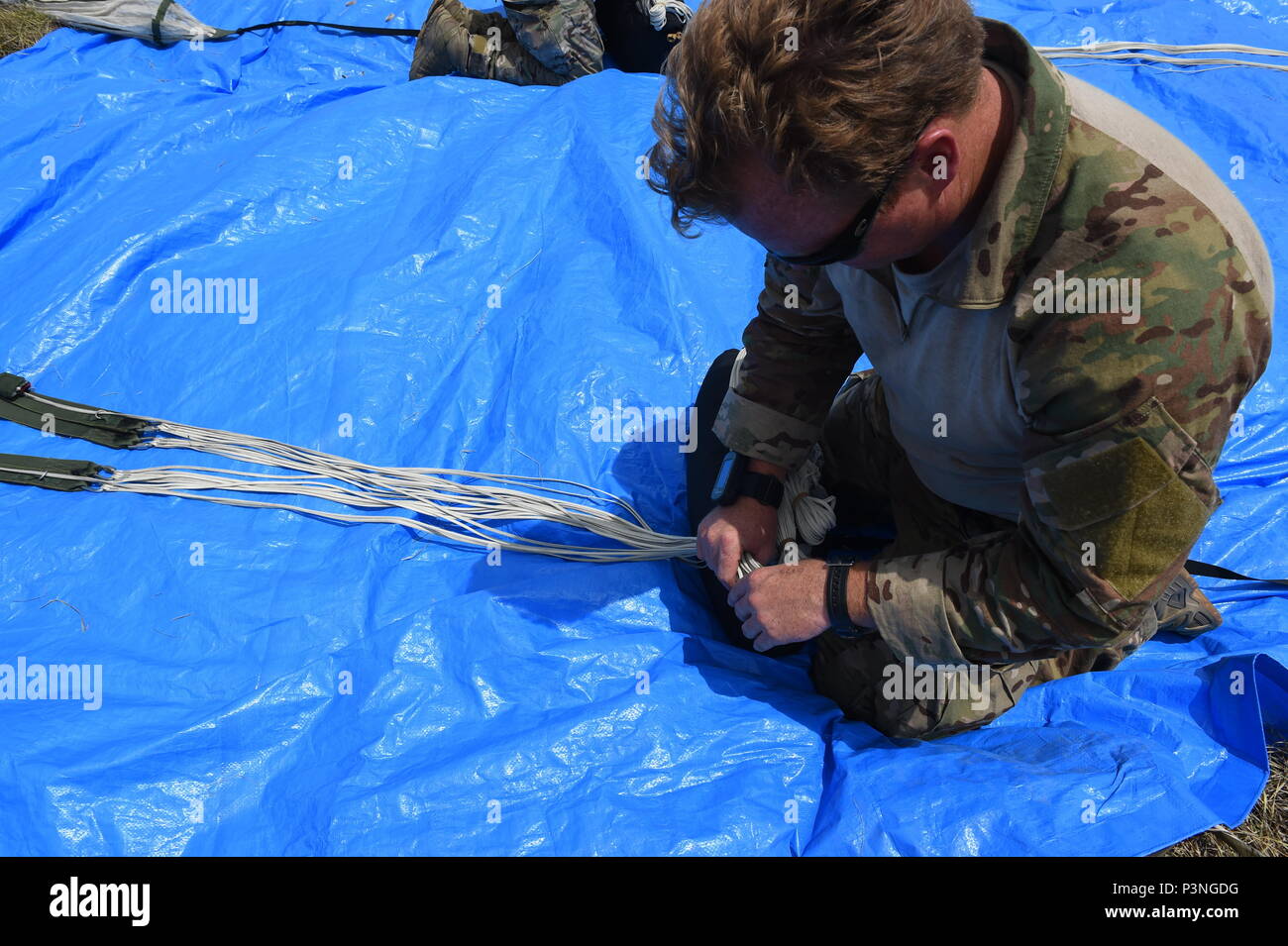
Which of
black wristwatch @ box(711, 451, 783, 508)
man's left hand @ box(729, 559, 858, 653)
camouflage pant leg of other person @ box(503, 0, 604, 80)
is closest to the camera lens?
man's left hand @ box(729, 559, 858, 653)

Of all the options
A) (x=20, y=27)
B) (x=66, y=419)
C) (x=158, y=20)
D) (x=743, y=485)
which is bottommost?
(x=743, y=485)

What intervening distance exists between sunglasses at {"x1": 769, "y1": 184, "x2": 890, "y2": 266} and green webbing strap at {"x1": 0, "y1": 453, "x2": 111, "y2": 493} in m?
1.73

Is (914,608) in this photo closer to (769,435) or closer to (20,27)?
(769,435)

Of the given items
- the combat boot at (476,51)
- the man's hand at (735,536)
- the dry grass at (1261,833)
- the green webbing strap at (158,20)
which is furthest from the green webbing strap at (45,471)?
the dry grass at (1261,833)

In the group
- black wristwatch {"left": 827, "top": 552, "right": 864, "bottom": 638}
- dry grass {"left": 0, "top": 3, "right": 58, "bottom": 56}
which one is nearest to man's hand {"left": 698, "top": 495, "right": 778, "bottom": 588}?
black wristwatch {"left": 827, "top": 552, "right": 864, "bottom": 638}

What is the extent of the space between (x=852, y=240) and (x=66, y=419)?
199 centimetres

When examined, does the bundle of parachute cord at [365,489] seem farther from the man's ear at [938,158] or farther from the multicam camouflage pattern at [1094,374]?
the man's ear at [938,158]

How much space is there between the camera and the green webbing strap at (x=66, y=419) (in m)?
2.11

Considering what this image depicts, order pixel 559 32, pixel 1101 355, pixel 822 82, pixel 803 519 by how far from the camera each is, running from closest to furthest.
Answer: pixel 822 82
pixel 1101 355
pixel 803 519
pixel 559 32

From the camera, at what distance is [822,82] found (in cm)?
97

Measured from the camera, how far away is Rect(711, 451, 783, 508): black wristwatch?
173cm

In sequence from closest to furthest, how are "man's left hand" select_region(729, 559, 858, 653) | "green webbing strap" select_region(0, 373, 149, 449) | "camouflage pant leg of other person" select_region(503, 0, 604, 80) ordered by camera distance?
"man's left hand" select_region(729, 559, 858, 653) → "green webbing strap" select_region(0, 373, 149, 449) → "camouflage pant leg of other person" select_region(503, 0, 604, 80)

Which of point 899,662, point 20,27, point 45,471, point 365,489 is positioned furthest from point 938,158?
point 20,27

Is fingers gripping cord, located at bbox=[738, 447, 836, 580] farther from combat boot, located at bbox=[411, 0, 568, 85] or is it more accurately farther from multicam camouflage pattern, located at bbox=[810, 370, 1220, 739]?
combat boot, located at bbox=[411, 0, 568, 85]
